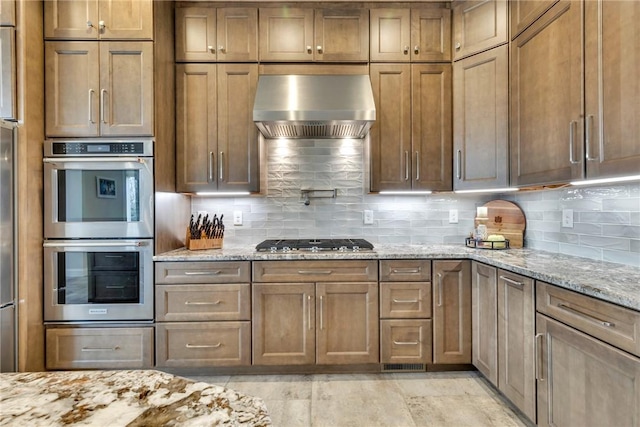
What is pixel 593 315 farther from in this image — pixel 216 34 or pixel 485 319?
pixel 216 34

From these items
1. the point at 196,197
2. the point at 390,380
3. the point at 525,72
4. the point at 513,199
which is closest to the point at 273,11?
the point at 196,197

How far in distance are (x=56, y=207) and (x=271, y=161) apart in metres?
1.59

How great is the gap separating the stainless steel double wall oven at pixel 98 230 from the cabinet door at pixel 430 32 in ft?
7.09

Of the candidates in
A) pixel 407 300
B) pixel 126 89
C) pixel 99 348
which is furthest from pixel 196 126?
pixel 407 300

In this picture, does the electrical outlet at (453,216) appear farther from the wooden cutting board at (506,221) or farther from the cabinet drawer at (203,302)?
the cabinet drawer at (203,302)

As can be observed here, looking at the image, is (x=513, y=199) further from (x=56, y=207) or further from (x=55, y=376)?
(x=56, y=207)

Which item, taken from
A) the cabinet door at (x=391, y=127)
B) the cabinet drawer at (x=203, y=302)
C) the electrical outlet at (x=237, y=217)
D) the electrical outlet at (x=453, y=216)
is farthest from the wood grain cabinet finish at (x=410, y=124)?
the cabinet drawer at (x=203, y=302)

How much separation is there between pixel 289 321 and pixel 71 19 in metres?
2.60

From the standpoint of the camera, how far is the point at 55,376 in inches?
25.2

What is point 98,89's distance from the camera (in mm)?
2275

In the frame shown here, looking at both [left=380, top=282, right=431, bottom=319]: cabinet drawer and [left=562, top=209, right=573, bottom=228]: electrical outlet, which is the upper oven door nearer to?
[left=380, top=282, right=431, bottom=319]: cabinet drawer

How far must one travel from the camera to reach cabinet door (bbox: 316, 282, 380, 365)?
232cm

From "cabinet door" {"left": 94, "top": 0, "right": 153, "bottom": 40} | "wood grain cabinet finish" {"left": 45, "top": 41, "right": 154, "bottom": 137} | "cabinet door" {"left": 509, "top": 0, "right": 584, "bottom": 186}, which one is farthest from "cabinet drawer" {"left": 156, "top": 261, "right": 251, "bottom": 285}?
"cabinet door" {"left": 509, "top": 0, "right": 584, "bottom": 186}

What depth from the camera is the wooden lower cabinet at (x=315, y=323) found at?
2.31 metres
